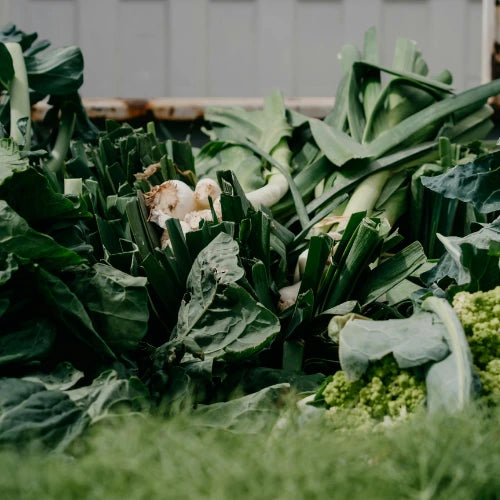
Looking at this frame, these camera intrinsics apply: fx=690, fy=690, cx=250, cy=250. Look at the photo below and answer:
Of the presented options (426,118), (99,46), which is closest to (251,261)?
(426,118)

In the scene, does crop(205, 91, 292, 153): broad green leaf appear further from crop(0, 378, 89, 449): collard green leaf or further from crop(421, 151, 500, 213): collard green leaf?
crop(0, 378, 89, 449): collard green leaf

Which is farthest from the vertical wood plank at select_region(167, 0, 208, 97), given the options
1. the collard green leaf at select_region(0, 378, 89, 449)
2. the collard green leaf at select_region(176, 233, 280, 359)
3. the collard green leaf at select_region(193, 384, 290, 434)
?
the collard green leaf at select_region(0, 378, 89, 449)

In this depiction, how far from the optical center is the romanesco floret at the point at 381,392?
3.51ft

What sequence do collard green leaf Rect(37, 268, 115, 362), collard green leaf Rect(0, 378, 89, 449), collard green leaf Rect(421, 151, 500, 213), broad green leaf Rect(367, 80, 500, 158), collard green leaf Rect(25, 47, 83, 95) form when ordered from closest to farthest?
collard green leaf Rect(0, 378, 89, 449) < collard green leaf Rect(37, 268, 115, 362) < collard green leaf Rect(421, 151, 500, 213) < broad green leaf Rect(367, 80, 500, 158) < collard green leaf Rect(25, 47, 83, 95)

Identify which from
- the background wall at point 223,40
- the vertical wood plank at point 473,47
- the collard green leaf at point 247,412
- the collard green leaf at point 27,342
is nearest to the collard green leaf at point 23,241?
the collard green leaf at point 27,342

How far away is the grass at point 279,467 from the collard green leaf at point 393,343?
0.66 feet

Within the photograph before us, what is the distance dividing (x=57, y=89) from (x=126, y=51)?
1290 mm

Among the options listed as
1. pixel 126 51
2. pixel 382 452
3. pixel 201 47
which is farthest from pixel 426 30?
pixel 382 452

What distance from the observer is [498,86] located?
1956mm

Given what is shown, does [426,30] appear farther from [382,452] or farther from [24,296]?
[382,452]

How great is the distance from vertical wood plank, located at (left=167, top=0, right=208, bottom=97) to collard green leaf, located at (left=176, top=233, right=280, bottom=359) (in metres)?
2.01

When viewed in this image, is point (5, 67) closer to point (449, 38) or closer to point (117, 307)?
point (117, 307)

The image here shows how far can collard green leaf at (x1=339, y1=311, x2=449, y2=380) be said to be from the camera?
107cm

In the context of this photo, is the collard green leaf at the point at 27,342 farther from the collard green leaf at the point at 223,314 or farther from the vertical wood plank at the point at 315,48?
the vertical wood plank at the point at 315,48
